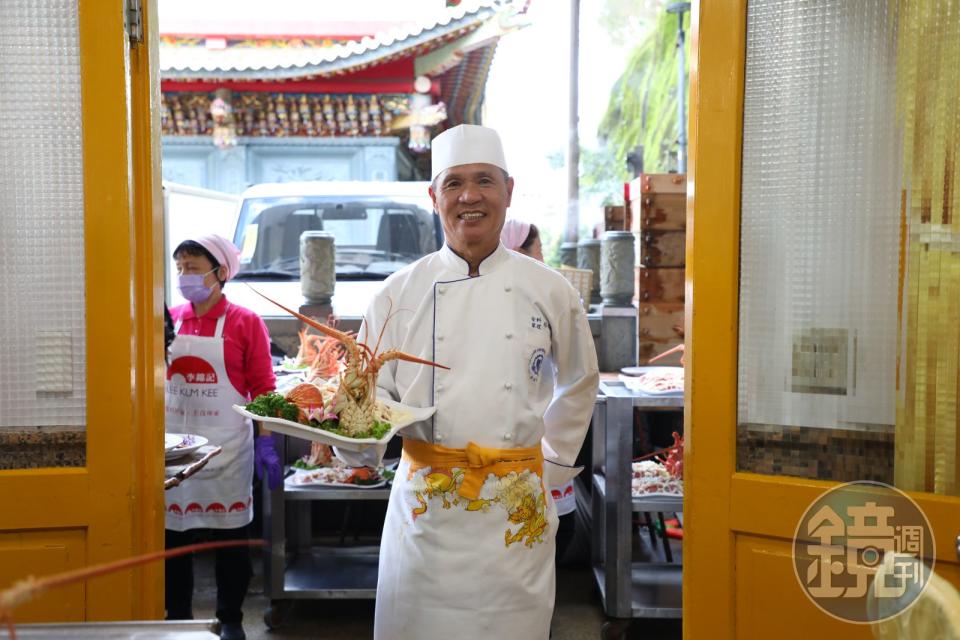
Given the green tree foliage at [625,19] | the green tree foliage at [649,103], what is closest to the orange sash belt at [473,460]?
the green tree foliage at [649,103]

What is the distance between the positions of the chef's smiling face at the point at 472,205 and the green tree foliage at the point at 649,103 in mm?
16721

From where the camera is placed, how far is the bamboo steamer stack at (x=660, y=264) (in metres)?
4.59

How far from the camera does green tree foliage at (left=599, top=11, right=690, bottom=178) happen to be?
19.8 meters

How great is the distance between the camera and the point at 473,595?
2.36m

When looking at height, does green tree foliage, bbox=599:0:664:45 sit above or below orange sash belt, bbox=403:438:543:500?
above

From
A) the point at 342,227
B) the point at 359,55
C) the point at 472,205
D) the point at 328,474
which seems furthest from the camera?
the point at 359,55

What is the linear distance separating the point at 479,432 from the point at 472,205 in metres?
0.68

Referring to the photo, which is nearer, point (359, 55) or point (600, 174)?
point (359, 55)

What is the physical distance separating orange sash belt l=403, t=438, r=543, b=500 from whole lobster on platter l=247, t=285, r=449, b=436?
23cm

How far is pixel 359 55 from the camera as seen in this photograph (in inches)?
335

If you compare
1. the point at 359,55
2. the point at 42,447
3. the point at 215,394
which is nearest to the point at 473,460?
the point at 42,447

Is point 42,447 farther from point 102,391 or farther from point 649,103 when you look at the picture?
point 649,103

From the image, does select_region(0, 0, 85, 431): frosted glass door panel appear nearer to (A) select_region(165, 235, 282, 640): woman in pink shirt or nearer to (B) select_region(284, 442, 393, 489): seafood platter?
(A) select_region(165, 235, 282, 640): woman in pink shirt

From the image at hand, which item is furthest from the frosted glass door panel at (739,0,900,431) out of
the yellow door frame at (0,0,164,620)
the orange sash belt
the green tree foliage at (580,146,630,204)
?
the green tree foliage at (580,146,630,204)
